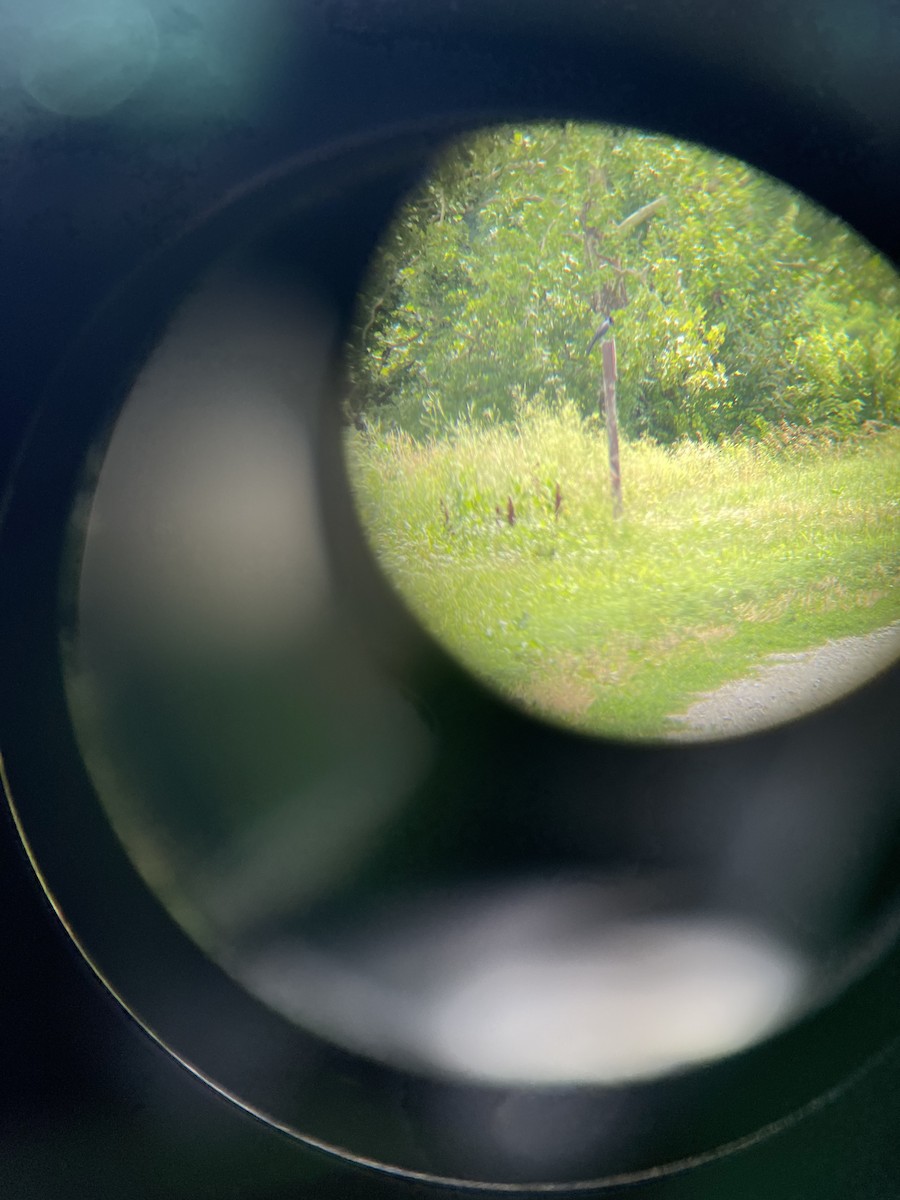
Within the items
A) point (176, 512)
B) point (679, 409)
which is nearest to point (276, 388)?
point (176, 512)

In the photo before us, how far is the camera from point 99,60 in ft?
1.86

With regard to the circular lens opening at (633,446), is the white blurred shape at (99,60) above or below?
below

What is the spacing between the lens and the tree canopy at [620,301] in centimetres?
106

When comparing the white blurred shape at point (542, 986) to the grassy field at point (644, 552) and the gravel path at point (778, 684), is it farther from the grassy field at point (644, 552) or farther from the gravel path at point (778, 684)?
the grassy field at point (644, 552)

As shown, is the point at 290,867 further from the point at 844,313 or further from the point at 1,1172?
the point at 844,313

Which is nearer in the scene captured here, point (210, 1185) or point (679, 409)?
point (210, 1185)

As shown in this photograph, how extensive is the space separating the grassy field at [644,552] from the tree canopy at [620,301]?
0.10 m

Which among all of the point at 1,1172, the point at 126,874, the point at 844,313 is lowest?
the point at 1,1172

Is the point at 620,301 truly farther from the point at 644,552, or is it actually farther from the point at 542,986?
the point at 542,986

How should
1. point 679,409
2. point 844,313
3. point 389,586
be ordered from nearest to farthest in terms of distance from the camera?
point 389,586 → point 844,313 → point 679,409

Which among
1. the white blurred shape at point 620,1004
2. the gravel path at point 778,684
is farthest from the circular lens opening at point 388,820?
the gravel path at point 778,684

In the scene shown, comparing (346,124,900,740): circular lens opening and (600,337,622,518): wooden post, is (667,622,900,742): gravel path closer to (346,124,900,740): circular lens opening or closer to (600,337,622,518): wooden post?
(346,124,900,740): circular lens opening

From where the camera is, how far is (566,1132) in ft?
2.31

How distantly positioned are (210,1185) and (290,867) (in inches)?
9.1
